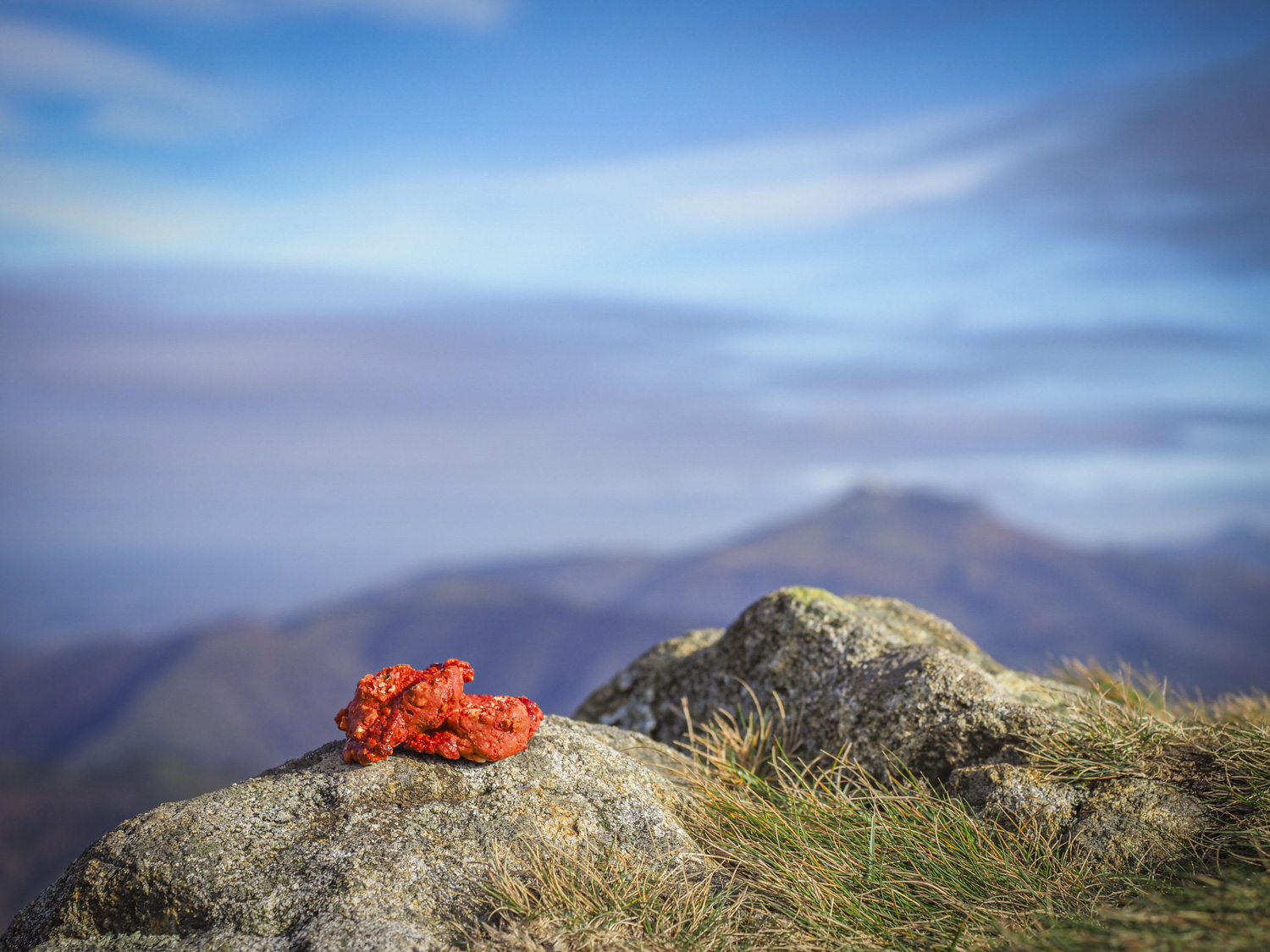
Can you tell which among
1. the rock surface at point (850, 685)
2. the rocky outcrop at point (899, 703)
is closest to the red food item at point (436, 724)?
the rocky outcrop at point (899, 703)

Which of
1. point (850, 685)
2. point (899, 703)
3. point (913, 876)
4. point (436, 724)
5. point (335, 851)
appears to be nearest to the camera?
point (335, 851)

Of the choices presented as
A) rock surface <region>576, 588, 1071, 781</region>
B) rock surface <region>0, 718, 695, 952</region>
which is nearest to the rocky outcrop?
rock surface <region>576, 588, 1071, 781</region>

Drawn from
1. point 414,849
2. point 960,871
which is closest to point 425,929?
point 414,849

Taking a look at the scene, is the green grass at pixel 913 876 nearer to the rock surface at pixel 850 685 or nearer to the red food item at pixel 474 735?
the rock surface at pixel 850 685

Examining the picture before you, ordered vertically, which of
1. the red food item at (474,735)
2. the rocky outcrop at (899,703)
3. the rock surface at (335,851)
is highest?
the red food item at (474,735)

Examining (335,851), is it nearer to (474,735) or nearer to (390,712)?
(390,712)

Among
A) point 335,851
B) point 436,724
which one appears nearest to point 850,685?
point 436,724
